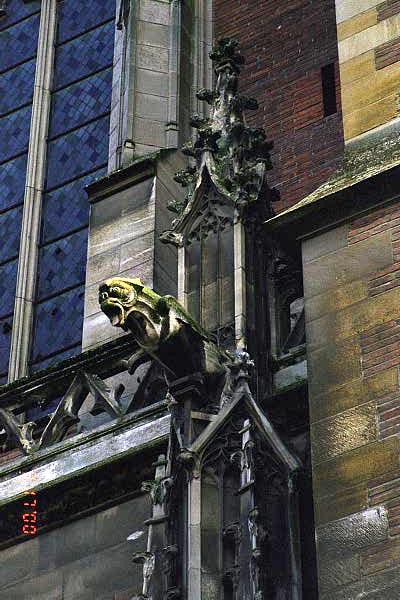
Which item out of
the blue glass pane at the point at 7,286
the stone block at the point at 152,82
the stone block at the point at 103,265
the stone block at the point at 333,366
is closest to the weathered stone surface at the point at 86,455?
the stone block at the point at 333,366

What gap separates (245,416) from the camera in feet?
34.3

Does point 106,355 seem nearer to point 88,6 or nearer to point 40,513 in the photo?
point 40,513

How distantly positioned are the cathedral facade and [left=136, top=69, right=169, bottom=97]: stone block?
2 cm

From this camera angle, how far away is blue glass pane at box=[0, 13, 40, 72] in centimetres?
1809

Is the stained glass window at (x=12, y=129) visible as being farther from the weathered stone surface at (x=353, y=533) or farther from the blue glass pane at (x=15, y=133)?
the weathered stone surface at (x=353, y=533)

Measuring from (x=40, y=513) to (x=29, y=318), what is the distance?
151 inches

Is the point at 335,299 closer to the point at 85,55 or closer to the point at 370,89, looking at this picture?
the point at 370,89

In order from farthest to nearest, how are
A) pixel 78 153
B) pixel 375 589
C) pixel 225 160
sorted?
pixel 78 153, pixel 225 160, pixel 375 589

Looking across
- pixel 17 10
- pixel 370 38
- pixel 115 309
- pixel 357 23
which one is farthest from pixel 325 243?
pixel 17 10

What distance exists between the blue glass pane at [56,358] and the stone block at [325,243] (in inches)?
172

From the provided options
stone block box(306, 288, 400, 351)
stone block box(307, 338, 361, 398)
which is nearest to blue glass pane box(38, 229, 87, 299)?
stone block box(306, 288, 400, 351)

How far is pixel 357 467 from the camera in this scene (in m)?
9.51

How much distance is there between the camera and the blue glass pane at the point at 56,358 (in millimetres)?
14852

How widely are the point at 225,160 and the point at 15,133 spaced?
5.45m
